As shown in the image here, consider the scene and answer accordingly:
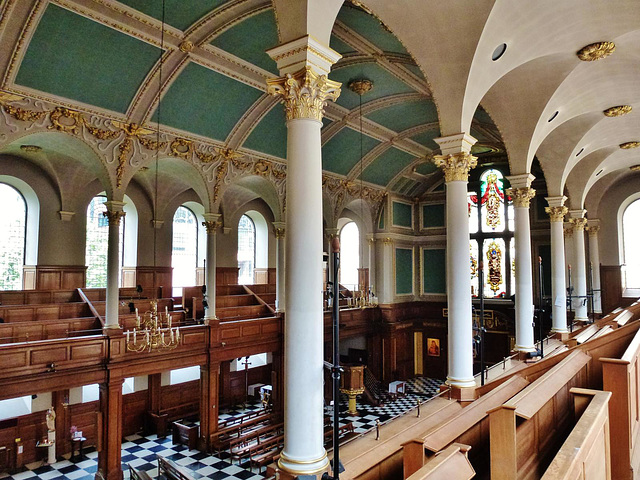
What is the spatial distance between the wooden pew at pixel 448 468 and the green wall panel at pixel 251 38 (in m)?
7.56

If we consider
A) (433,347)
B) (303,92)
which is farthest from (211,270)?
(433,347)

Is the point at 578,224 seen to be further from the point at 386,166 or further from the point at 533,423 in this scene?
the point at 533,423

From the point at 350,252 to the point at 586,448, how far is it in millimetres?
19351

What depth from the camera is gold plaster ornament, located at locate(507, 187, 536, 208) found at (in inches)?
439

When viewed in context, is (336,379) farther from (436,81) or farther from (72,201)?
(72,201)

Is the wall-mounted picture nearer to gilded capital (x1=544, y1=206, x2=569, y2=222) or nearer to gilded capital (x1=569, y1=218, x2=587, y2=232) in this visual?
gilded capital (x1=569, y1=218, x2=587, y2=232)

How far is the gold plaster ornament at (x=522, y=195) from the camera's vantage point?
1115 centimetres

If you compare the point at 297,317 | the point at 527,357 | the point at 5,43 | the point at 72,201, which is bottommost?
the point at 527,357

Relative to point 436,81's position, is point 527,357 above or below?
below

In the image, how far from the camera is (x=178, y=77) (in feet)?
Answer: 32.1

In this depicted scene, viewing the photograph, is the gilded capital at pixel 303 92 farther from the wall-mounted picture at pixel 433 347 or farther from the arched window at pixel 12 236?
the wall-mounted picture at pixel 433 347

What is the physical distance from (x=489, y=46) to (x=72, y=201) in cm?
1302

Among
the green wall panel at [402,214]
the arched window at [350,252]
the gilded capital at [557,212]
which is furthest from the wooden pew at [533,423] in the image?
the arched window at [350,252]

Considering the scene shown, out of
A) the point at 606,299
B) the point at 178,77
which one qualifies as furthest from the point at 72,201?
the point at 606,299
